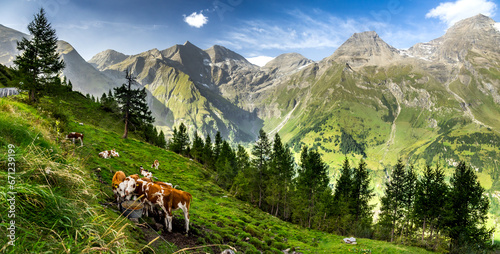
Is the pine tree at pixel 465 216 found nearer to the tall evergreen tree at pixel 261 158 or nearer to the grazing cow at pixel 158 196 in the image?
the tall evergreen tree at pixel 261 158

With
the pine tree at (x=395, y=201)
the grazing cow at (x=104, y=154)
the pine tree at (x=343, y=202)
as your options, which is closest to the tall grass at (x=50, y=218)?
the grazing cow at (x=104, y=154)

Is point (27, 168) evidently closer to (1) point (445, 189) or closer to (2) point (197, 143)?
(1) point (445, 189)

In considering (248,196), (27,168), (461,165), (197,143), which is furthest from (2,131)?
(197,143)

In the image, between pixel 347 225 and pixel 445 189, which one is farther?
pixel 347 225

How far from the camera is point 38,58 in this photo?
36.9 m

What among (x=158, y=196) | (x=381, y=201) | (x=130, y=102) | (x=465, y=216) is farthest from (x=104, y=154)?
(x=465, y=216)

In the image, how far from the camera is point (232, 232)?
1919 centimetres

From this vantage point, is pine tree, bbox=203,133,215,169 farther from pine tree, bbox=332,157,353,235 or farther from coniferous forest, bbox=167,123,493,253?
pine tree, bbox=332,157,353,235

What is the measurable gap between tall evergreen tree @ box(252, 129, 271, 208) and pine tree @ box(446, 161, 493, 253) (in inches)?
1482

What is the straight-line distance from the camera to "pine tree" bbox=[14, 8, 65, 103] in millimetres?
34688

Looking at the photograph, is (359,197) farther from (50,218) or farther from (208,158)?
(50,218)

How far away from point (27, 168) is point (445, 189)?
199 feet

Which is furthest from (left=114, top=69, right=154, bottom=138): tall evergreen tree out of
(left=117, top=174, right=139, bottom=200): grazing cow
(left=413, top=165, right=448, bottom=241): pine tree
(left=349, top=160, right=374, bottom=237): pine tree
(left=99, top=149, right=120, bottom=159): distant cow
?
(left=413, top=165, right=448, bottom=241): pine tree

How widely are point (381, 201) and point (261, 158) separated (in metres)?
32.9
